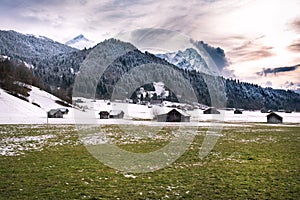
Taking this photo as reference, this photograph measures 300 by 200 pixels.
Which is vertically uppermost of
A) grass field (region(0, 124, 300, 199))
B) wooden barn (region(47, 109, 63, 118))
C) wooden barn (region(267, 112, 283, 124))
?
wooden barn (region(47, 109, 63, 118))

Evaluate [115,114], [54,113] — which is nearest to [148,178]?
[54,113]

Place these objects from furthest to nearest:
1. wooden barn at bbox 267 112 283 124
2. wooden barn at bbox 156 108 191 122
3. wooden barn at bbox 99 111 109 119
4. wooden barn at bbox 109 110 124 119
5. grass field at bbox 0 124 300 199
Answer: wooden barn at bbox 109 110 124 119
wooden barn at bbox 99 111 109 119
wooden barn at bbox 267 112 283 124
wooden barn at bbox 156 108 191 122
grass field at bbox 0 124 300 199

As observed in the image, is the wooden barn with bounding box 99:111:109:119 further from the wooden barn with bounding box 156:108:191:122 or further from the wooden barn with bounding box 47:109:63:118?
the wooden barn with bounding box 156:108:191:122

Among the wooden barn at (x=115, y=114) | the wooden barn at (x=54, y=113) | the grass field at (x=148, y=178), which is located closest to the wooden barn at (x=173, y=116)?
the wooden barn at (x=115, y=114)

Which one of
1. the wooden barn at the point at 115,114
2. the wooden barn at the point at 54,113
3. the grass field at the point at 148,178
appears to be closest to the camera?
the grass field at the point at 148,178

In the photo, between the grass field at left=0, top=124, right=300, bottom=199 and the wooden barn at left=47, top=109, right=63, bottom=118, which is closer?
the grass field at left=0, top=124, right=300, bottom=199

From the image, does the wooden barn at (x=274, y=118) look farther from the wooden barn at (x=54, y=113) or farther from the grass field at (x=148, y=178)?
the grass field at (x=148, y=178)

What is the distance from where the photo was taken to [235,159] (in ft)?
68.5

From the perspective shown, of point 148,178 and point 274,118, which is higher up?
point 274,118

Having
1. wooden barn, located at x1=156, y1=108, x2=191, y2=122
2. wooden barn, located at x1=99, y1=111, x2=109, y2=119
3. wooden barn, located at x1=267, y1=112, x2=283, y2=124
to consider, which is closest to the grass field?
wooden barn, located at x1=156, y1=108, x2=191, y2=122

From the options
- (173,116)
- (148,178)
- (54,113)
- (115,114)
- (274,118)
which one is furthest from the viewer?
(115,114)

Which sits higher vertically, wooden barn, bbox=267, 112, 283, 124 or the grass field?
wooden barn, bbox=267, 112, 283, 124

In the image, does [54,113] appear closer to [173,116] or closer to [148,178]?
[173,116]

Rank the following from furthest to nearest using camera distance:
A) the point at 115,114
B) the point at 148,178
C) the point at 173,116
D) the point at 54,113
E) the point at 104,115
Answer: the point at 115,114, the point at 104,115, the point at 54,113, the point at 173,116, the point at 148,178
